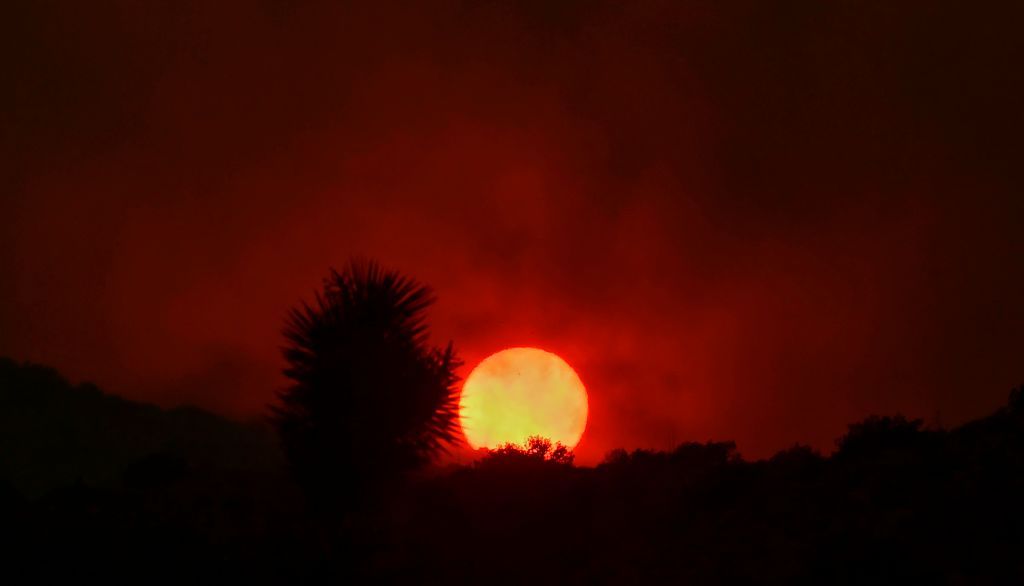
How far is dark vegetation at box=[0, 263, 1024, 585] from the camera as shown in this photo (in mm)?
12672

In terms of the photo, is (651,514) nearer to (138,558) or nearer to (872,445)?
(872,445)

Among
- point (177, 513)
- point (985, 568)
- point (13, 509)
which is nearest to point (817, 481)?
point (985, 568)

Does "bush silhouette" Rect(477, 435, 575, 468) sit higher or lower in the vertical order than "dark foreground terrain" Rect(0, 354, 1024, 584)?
higher

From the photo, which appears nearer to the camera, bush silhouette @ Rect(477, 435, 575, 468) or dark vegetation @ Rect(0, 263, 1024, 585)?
dark vegetation @ Rect(0, 263, 1024, 585)

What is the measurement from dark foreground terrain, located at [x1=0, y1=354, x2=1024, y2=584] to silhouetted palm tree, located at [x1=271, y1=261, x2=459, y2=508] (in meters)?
0.96

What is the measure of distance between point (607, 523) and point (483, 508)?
3175mm

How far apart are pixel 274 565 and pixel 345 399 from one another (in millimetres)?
3825

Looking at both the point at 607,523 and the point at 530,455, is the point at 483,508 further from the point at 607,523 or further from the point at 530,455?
the point at 530,455

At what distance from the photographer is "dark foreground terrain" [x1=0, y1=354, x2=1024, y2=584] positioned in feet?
40.6

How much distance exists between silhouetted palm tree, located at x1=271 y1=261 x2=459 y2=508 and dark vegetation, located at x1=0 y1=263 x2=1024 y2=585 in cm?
4

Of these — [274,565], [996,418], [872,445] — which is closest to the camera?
[274,565]

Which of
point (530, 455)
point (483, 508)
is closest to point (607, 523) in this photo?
point (483, 508)

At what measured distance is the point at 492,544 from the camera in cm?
1808

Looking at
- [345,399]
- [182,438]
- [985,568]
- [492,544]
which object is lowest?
[985,568]
